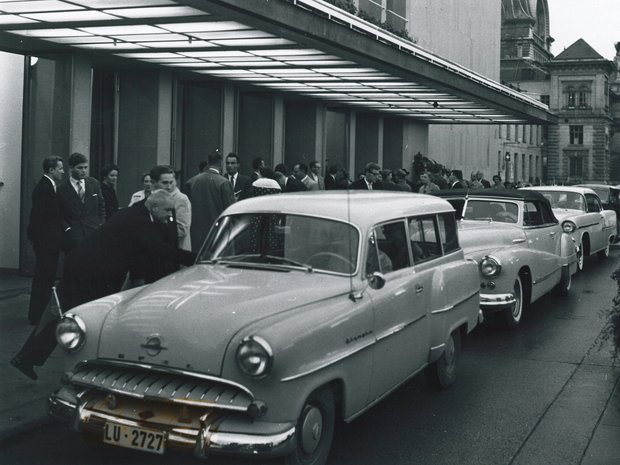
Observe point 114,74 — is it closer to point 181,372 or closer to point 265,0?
point 265,0

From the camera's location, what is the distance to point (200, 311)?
4906 mm

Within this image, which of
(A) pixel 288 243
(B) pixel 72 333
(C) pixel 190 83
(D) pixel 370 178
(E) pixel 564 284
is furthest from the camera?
(C) pixel 190 83

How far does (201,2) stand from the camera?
10.2 metres

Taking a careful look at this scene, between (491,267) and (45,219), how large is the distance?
4946 mm

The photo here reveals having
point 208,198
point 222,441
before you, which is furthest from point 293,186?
point 222,441

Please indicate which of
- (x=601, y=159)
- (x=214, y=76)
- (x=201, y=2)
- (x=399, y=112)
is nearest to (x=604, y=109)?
(x=601, y=159)

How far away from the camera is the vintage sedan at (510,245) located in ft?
31.1

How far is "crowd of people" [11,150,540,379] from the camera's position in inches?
246

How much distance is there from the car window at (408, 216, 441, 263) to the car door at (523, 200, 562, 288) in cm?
374

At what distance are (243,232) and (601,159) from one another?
98.1 metres

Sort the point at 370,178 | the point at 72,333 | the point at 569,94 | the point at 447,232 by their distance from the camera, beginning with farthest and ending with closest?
the point at 569,94, the point at 370,178, the point at 447,232, the point at 72,333

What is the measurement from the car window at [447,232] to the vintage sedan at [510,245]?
6.44ft

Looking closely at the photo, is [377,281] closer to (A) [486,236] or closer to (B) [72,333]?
(B) [72,333]

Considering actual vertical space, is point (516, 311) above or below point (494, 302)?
below
